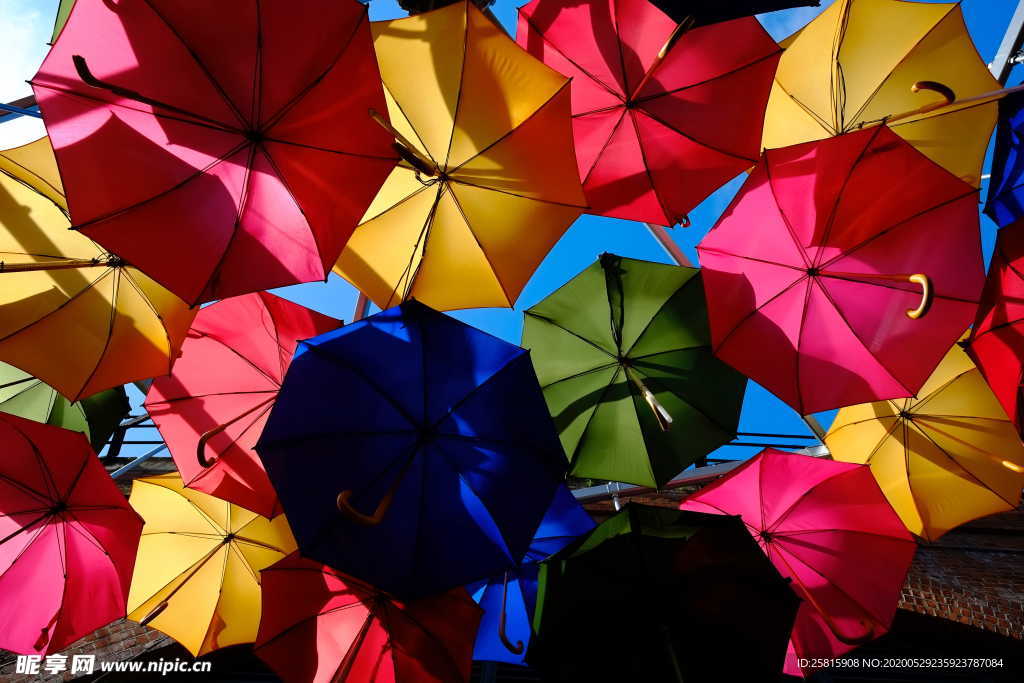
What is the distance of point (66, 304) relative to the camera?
3164 mm

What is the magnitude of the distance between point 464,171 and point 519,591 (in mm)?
2765

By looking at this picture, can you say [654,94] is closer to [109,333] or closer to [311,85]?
[311,85]

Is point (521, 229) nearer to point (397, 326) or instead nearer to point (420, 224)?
point (420, 224)

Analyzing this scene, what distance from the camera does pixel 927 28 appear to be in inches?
122

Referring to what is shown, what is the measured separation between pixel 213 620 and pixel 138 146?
3222 millimetres

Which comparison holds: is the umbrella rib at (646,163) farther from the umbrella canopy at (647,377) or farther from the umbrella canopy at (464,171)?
the umbrella canopy at (464,171)

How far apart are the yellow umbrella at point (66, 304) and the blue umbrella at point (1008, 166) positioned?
4.75 metres

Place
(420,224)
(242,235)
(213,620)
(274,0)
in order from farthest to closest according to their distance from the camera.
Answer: (213,620)
(420,224)
(242,235)
(274,0)

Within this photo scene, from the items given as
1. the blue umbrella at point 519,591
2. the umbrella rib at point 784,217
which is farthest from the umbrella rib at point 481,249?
the umbrella rib at point 784,217

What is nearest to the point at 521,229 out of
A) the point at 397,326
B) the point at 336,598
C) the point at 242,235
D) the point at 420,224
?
the point at 420,224

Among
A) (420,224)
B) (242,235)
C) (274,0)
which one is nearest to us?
(274,0)

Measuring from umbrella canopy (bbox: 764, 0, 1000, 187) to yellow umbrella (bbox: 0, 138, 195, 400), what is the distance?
4262mm

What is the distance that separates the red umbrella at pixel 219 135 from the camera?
7.64 feet

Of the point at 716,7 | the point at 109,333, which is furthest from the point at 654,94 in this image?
the point at 109,333
